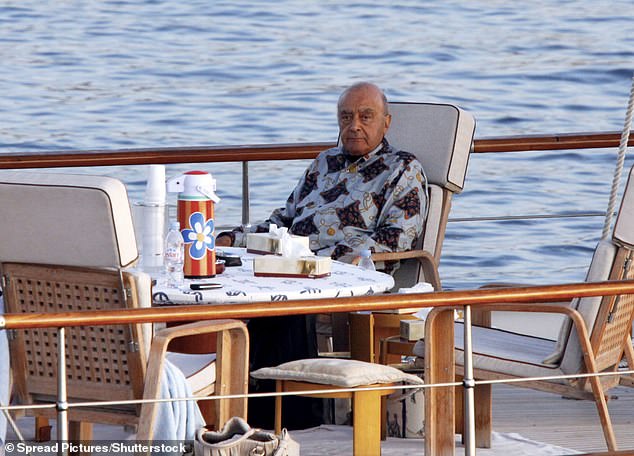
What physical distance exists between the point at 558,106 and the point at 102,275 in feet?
49.5

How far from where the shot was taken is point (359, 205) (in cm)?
484

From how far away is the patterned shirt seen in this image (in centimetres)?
468

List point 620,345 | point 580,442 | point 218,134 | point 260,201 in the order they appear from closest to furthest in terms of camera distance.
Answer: point 620,345 → point 580,442 → point 260,201 → point 218,134

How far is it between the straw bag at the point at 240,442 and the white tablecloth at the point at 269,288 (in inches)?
17.0

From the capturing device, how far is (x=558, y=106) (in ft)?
58.1

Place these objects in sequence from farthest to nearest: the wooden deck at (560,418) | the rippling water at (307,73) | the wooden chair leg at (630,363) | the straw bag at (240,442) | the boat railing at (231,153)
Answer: the rippling water at (307,73) → the boat railing at (231,153) → the wooden deck at (560,418) → the wooden chair leg at (630,363) → the straw bag at (240,442)

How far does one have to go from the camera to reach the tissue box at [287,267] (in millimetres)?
3830

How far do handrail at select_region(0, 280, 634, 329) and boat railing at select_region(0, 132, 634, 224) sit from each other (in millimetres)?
2338

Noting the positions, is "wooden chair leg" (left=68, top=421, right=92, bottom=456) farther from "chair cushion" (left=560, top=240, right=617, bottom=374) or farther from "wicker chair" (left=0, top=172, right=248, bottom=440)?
"chair cushion" (left=560, top=240, right=617, bottom=374)

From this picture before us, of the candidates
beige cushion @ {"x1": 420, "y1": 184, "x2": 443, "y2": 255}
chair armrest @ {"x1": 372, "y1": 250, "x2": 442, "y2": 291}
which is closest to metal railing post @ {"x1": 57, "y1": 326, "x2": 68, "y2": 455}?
chair armrest @ {"x1": 372, "y1": 250, "x2": 442, "y2": 291}

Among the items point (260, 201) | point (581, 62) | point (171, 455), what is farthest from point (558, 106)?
point (171, 455)

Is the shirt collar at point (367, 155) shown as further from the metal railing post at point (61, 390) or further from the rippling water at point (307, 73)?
the rippling water at point (307, 73)

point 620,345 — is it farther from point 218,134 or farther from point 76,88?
point 76,88

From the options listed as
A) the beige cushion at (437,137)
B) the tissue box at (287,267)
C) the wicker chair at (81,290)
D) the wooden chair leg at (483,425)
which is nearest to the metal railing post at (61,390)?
the wicker chair at (81,290)
